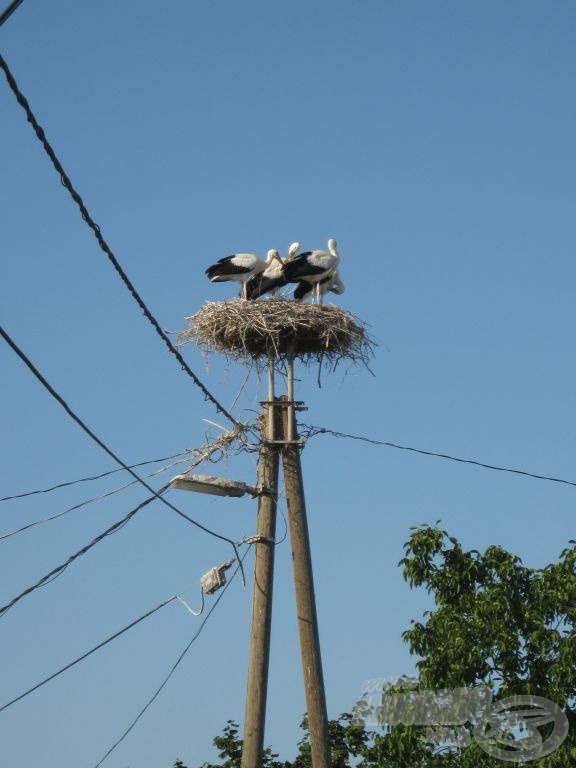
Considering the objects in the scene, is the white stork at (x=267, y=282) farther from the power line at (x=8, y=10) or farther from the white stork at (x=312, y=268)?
the power line at (x=8, y=10)

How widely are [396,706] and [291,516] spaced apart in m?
2.40

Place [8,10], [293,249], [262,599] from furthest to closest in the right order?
[293,249] < [262,599] < [8,10]

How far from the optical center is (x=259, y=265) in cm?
1459

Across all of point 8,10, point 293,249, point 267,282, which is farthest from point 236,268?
point 8,10

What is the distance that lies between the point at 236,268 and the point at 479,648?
5018mm

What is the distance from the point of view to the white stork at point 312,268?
14.0 metres

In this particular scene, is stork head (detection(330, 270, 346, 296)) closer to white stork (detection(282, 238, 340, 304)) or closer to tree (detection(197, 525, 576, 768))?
white stork (detection(282, 238, 340, 304))

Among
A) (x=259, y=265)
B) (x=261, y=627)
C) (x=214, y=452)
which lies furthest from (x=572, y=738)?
(x=259, y=265)

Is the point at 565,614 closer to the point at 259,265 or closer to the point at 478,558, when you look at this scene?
the point at 478,558

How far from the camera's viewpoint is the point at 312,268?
1399 centimetres

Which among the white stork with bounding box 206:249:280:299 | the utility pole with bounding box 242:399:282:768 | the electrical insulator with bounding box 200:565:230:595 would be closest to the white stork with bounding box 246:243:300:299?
the white stork with bounding box 206:249:280:299

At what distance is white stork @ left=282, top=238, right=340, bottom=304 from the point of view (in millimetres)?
13984

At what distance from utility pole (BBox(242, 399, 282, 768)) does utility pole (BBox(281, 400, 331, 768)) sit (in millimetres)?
119

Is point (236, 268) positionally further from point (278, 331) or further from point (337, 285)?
point (278, 331)
